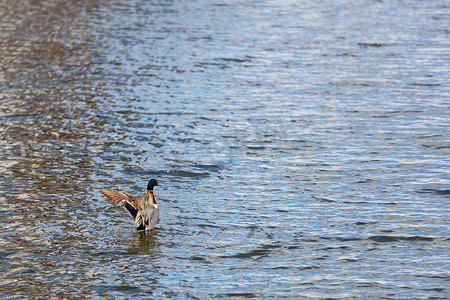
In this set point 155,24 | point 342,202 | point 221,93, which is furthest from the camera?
point 155,24

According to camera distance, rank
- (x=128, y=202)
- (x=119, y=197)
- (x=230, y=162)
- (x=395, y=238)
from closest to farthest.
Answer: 1. (x=395, y=238)
2. (x=128, y=202)
3. (x=119, y=197)
4. (x=230, y=162)

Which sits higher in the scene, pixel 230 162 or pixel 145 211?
pixel 145 211

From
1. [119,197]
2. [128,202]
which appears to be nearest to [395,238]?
[128,202]

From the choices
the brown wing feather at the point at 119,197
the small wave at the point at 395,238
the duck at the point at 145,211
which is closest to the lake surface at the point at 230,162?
the small wave at the point at 395,238

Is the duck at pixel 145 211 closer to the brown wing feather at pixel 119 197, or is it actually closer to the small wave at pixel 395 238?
the brown wing feather at pixel 119 197

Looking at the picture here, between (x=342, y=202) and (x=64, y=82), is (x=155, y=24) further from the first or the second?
(x=342, y=202)

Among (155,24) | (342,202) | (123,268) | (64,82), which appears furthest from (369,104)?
(155,24)

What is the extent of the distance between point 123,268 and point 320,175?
4746 millimetres

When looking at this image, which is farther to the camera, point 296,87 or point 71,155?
point 296,87

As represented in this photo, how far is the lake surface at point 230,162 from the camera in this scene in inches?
374

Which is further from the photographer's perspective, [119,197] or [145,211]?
[119,197]

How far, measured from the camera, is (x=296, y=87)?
19922 mm

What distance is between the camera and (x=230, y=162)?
14.2 m

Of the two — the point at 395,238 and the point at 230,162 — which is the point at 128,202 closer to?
the point at 230,162
